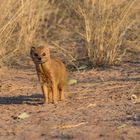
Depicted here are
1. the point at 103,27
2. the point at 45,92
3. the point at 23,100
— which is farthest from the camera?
the point at 103,27

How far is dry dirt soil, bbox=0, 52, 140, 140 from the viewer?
6.07 meters

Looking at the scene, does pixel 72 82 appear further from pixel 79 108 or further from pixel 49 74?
pixel 79 108

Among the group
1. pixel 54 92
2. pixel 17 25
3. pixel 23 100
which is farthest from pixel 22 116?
pixel 17 25

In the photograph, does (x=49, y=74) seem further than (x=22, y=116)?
Yes

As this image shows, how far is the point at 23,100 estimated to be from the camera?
26.1 ft

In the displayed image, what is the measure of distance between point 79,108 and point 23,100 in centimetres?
105

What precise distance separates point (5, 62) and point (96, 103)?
3.12 meters

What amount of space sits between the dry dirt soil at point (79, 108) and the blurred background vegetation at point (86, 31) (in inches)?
12.7

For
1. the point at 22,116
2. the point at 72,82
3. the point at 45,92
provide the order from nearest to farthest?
the point at 22,116 < the point at 45,92 < the point at 72,82

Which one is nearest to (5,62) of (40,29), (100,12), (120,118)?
(100,12)

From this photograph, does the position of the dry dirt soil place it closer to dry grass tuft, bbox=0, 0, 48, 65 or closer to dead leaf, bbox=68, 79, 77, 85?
dead leaf, bbox=68, 79, 77, 85

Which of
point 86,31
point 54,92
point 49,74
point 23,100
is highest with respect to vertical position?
point 86,31

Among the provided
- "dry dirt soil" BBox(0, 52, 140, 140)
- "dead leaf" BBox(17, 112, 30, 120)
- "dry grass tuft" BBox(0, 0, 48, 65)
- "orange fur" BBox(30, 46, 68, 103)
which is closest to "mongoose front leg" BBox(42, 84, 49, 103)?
"orange fur" BBox(30, 46, 68, 103)

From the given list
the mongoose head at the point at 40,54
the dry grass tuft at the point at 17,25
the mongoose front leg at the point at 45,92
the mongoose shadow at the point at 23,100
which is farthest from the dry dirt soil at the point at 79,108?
the mongoose head at the point at 40,54
